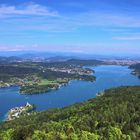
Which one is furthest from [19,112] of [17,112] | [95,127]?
[95,127]

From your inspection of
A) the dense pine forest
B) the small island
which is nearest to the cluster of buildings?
the small island

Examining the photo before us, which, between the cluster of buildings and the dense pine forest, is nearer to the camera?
the dense pine forest

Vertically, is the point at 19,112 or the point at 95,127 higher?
the point at 95,127

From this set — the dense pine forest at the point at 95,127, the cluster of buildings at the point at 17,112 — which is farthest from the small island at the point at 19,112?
the dense pine forest at the point at 95,127

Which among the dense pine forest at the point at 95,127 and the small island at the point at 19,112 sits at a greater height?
the dense pine forest at the point at 95,127

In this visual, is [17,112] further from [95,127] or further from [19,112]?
[95,127]

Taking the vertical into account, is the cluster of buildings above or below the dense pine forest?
below

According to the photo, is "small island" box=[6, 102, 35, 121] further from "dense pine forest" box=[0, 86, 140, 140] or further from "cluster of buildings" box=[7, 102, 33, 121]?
"dense pine forest" box=[0, 86, 140, 140]

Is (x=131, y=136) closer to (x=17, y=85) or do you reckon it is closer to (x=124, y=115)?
(x=124, y=115)

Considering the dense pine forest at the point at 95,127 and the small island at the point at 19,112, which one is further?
the small island at the point at 19,112

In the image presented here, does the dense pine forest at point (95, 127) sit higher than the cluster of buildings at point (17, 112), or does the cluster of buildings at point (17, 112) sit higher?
the dense pine forest at point (95, 127)

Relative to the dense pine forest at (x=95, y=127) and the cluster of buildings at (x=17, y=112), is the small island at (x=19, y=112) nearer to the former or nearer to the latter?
the cluster of buildings at (x=17, y=112)
